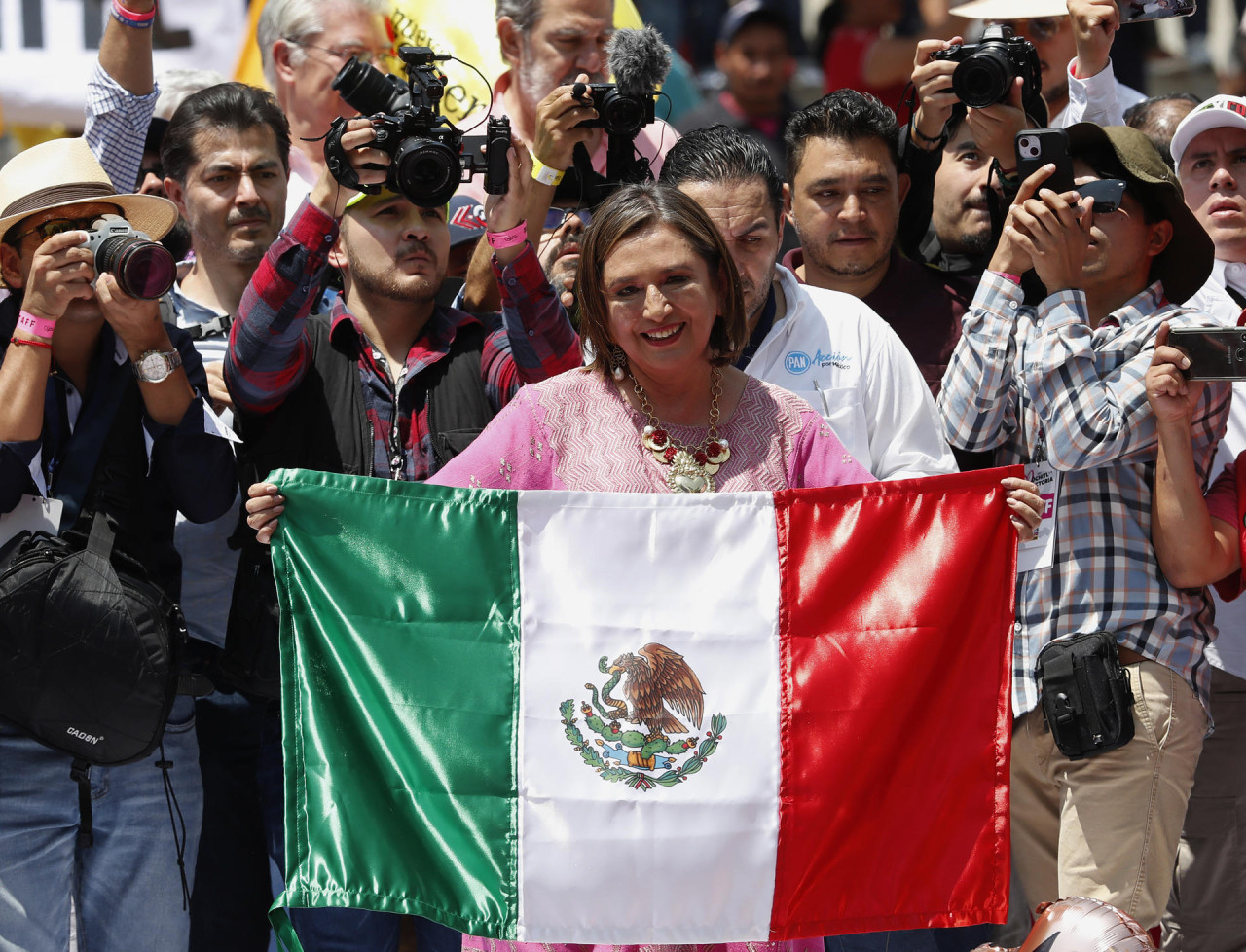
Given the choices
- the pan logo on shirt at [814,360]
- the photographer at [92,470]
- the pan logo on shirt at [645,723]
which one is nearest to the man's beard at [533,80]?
the pan logo on shirt at [814,360]

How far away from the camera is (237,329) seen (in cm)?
448

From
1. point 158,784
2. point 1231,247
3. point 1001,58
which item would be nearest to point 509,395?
point 158,784

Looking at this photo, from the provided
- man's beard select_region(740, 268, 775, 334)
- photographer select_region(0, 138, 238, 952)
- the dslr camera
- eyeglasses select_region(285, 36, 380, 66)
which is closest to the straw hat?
photographer select_region(0, 138, 238, 952)

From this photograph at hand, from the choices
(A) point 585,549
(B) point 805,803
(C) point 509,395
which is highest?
(C) point 509,395

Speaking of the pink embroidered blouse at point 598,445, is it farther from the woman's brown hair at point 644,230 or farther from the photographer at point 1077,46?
the photographer at point 1077,46

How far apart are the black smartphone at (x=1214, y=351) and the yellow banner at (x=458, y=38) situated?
3.38 m

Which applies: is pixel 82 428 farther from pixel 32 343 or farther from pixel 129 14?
pixel 129 14

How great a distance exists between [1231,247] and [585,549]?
2412mm

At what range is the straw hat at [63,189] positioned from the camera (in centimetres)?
443

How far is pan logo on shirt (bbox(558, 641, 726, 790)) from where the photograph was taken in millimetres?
3723

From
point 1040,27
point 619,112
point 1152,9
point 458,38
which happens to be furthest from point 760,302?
point 458,38

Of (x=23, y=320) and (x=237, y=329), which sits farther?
(x=237, y=329)

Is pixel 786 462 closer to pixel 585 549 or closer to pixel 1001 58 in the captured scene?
pixel 585 549

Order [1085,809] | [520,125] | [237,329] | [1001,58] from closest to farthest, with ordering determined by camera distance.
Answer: [1085,809] < [237,329] < [1001,58] < [520,125]
